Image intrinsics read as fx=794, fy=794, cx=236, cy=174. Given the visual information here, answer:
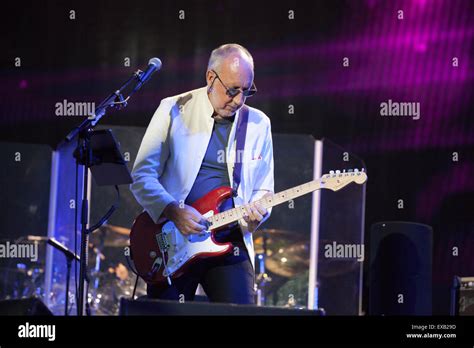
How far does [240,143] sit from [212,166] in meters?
0.22

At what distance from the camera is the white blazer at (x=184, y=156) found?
4.59 m

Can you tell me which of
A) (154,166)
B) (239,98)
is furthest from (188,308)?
(239,98)

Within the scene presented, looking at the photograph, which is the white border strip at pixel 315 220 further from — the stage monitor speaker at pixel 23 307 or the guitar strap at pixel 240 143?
the stage monitor speaker at pixel 23 307

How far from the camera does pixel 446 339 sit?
4.40 metres

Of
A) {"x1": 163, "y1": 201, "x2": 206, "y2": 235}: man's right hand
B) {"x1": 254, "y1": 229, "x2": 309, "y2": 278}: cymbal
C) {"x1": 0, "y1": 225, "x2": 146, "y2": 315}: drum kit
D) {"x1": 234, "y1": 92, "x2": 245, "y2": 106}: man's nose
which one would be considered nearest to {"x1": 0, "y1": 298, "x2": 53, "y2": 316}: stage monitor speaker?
{"x1": 163, "y1": 201, "x2": 206, "y2": 235}: man's right hand

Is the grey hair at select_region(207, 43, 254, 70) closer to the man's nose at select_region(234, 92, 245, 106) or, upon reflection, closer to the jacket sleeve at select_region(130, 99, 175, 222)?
the man's nose at select_region(234, 92, 245, 106)

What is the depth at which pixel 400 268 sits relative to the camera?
5.61m

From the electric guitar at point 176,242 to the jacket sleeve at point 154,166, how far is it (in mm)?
101

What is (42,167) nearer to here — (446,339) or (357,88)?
(357,88)

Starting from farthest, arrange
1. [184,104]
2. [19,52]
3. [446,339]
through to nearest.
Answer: [19,52], [184,104], [446,339]

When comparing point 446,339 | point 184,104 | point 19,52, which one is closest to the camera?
point 446,339

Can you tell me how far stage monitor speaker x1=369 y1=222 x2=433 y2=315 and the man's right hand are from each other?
1664 millimetres

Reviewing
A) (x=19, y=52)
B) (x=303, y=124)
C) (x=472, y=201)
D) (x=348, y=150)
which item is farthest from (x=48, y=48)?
(x=472, y=201)

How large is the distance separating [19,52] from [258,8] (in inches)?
71.8
